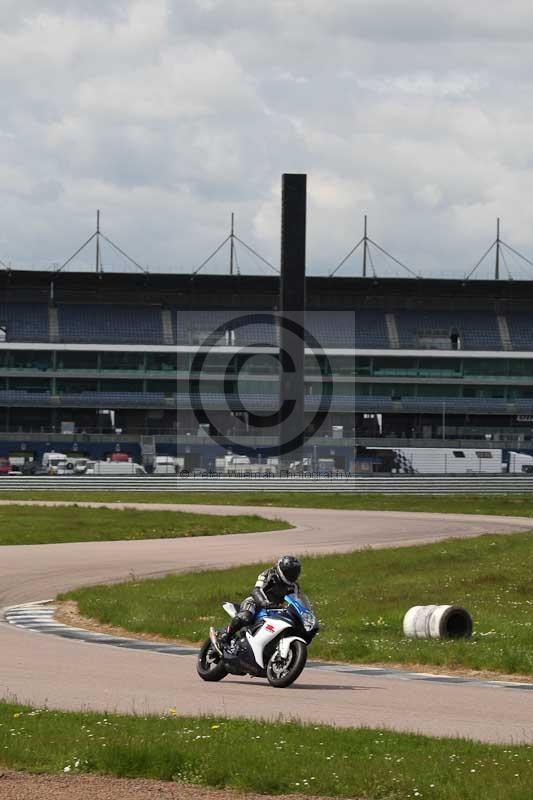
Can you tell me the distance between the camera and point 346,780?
10.6 metres

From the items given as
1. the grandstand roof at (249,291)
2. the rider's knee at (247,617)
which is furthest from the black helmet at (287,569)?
the grandstand roof at (249,291)

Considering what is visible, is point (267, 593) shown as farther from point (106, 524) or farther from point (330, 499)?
point (330, 499)

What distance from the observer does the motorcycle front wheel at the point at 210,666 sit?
668 inches

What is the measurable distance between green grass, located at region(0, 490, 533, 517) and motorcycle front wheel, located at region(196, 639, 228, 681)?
160 feet

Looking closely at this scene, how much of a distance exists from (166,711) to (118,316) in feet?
366

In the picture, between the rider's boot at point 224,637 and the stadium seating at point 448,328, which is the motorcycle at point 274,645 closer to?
the rider's boot at point 224,637

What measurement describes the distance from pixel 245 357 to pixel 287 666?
106046 millimetres

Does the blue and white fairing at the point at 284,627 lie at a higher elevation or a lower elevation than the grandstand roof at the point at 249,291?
lower

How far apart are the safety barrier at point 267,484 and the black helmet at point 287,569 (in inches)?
2644

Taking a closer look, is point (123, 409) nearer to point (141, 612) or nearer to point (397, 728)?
point (141, 612)

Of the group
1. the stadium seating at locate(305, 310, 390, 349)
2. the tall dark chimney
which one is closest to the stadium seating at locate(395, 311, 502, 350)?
the stadium seating at locate(305, 310, 390, 349)

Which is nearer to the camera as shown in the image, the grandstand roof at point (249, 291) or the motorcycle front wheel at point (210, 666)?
the motorcycle front wheel at point (210, 666)

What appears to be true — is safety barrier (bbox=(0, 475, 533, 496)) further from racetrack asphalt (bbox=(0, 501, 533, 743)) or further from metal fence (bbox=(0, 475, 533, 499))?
racetrack asphalt (bbox=(0, 501, 533, 743))

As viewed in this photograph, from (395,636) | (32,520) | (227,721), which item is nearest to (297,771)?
(227,721)
